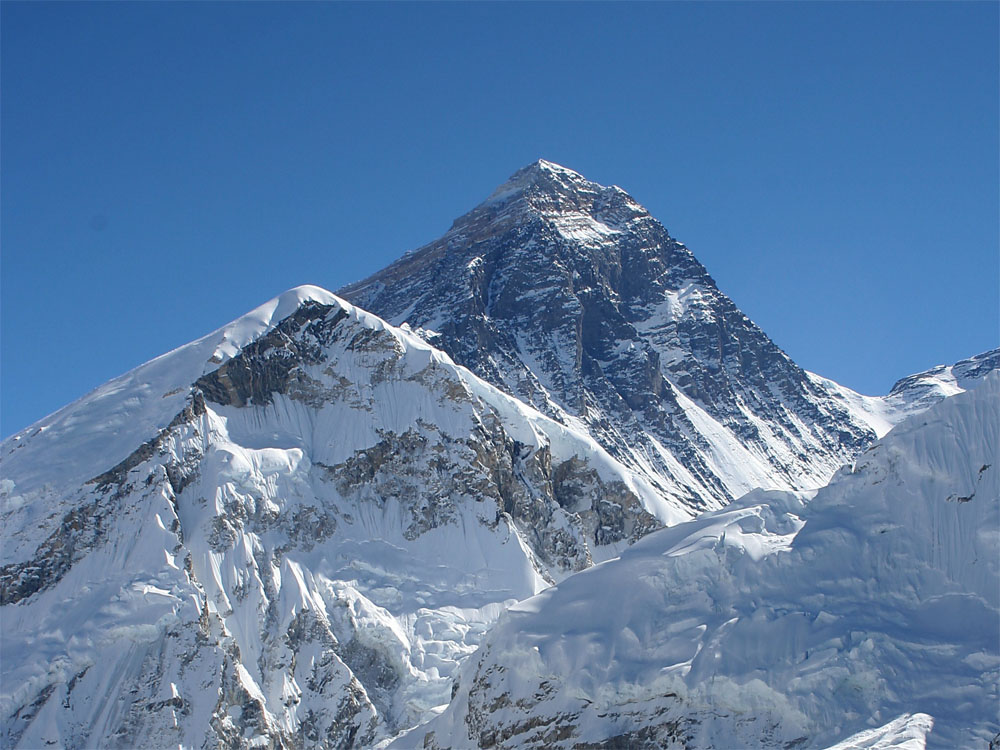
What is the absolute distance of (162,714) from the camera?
3413 inches

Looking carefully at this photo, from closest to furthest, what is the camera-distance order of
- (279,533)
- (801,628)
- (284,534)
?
(801,628) → (279,533) → (284,534)

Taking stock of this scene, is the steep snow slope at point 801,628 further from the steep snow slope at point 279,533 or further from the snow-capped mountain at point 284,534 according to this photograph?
the steep snow slope at point 279,533

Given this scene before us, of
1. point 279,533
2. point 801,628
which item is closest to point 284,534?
point 279,533

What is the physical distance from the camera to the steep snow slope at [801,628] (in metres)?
57.0

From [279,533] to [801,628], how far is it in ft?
188

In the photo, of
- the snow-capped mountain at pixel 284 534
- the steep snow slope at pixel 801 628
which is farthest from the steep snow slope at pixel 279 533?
the steep snow slope at pixel 801 628

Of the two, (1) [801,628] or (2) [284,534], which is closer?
(1) [801,628]

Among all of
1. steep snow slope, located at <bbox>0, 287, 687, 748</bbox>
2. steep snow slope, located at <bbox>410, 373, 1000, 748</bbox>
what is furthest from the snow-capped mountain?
steep snow slope, located at <bbox>410, 373, 1000, 748</bbox>

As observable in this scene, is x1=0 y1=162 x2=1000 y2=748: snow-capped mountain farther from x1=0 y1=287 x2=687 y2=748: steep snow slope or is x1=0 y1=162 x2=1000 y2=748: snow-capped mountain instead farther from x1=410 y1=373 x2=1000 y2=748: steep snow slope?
x1=410 y1=373 x2=1000 y2=748: steep snow slope

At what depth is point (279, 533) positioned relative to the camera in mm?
106438

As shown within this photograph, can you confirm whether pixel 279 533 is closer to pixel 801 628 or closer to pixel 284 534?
pixel 284 534

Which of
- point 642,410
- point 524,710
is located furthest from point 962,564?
point 642,410

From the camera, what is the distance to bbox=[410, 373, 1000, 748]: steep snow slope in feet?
187

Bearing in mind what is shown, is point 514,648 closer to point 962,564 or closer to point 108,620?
point 962,564
